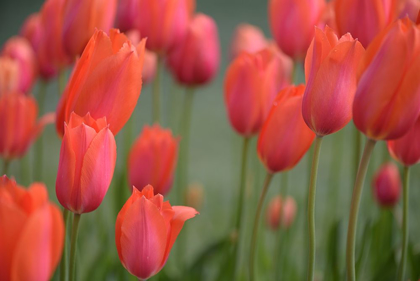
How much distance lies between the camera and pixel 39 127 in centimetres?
41

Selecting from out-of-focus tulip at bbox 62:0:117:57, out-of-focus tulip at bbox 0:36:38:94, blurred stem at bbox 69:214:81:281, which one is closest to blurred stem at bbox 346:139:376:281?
blurred stem at bbox 69:214:81:281

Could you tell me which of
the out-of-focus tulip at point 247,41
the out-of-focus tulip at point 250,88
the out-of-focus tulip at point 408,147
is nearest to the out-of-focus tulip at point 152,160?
the out-of-focus tulip at point 250,88

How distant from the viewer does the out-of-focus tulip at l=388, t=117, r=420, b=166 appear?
0.89ft

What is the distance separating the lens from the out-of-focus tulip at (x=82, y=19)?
36 cm

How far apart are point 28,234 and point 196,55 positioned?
39 centimetres

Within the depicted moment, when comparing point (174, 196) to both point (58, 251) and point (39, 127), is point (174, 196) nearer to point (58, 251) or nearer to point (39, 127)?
point (39, 127)

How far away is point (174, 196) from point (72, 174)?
38 cm

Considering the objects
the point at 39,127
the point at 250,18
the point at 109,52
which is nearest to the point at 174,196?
the point at 39,127

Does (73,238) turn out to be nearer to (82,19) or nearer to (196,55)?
(82,19)

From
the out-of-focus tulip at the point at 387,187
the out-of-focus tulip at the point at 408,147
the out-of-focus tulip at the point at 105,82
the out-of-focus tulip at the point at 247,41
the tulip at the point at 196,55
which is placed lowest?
the out-of-focus tulip at the point at 387,187

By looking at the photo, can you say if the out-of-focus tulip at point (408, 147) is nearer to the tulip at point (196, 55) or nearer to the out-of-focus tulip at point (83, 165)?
the out-of-focus tulip at point (83, 165)

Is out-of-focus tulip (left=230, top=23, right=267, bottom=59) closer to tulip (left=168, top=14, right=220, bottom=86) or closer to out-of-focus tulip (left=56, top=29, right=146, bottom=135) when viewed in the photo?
tulip (left=168, top=14, right=220, bottom=86)

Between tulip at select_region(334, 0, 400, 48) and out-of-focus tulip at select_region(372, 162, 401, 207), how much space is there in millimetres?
231

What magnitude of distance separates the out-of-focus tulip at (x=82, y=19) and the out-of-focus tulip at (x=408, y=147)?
0.21 m
